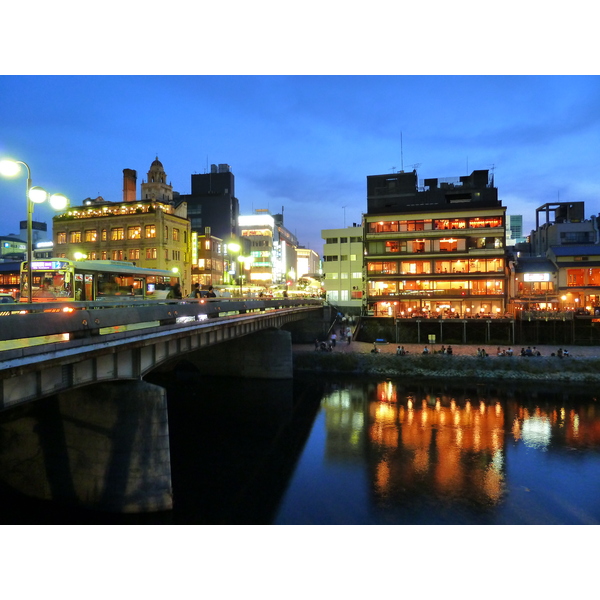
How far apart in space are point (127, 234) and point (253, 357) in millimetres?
35031

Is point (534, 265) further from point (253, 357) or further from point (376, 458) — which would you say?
point (376, 458)

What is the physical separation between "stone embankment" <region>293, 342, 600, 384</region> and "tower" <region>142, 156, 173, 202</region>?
53.6m

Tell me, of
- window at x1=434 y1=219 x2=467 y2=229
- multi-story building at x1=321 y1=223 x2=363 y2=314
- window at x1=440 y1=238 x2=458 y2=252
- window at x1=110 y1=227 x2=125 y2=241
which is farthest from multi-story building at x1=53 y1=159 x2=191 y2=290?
window at x1=434 y1=219 x2=467 y2=229

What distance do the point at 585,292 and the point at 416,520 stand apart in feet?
191

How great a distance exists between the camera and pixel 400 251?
64.6 meters

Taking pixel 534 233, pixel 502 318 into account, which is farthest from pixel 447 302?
pixel 534 233

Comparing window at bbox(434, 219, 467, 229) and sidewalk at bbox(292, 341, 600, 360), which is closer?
sidewalk at bbox(292, 341, 600, 360)

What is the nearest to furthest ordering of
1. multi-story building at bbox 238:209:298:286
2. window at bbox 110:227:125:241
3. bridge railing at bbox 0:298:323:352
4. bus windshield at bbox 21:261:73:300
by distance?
bridge railing at bbox 0:298:323:352
bus windshield at bbox 21:261:73:300
window at bbox 110:227:125:241
multi-story building at bbox 238:209:298:286

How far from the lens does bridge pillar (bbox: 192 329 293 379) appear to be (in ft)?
139

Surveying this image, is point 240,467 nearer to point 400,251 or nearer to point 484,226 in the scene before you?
point 400,251

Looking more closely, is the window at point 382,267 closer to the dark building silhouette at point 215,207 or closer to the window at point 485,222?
the window at point 485,222

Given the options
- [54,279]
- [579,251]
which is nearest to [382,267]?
[579,251]

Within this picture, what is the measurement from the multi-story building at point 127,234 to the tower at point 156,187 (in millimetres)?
16955

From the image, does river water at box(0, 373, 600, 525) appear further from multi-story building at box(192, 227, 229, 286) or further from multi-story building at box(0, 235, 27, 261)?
multi-story building at box(0, 235, 27, 261)
